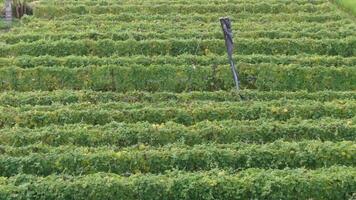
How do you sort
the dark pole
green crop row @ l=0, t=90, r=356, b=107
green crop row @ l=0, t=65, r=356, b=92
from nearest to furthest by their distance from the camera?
the dark pole < green crop row @ l=0, t=90, r=356, b=107 < green crop row @ l=0, t=65, r=356, b=92

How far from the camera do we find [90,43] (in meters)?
17.6

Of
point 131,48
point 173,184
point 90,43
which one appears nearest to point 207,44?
point 131,48

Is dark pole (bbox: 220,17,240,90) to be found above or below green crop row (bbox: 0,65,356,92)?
above

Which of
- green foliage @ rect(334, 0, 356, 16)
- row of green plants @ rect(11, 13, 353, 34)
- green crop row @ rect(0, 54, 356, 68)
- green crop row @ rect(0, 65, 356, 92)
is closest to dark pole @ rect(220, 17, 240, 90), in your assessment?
green crop row @ rect(0, 65, 356, 92)

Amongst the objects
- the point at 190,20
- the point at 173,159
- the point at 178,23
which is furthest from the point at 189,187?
the point at 190,20

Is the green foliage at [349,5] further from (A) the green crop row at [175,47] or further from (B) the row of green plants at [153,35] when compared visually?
(A) the green crop row at [175,47]

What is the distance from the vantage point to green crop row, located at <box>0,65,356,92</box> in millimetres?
15469

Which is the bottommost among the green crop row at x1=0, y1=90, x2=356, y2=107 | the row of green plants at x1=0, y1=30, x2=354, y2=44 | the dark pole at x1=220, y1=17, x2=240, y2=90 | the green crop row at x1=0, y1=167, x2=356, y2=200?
the green crop row at x1=0, y1=90, x2=356, y2=107

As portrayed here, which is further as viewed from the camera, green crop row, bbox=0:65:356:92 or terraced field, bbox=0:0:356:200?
green crop row, bbox=0:65:356:92

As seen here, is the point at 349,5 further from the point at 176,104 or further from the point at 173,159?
the point at 173,159

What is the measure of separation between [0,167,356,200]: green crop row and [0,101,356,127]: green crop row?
124 inches

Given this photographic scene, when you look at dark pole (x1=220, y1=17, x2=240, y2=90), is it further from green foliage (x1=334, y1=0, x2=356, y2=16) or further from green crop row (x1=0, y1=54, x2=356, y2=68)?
green foliage (x1=334, y1=0, x2=356, y2=16)

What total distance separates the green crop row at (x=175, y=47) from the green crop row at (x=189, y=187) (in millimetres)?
8495

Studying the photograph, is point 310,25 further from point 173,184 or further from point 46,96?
point 173,184
